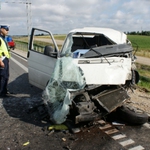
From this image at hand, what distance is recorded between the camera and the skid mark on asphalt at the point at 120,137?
3788 mm

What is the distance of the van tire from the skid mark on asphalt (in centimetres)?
37

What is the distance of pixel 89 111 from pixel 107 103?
0.41m

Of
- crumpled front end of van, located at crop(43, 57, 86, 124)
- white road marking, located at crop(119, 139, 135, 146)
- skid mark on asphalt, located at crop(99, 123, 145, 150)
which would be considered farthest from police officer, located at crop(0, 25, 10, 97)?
white road marking, located at crop(119, 139, 135, 146)

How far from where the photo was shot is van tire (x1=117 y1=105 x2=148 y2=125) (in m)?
4.56

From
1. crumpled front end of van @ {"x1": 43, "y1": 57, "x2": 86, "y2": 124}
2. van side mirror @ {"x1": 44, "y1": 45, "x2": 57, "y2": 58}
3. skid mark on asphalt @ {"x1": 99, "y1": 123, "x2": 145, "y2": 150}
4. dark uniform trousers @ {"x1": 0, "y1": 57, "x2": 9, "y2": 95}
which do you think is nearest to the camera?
skid mark on asphalt @ {"x1": 99, "y1": 123, "x2": 145, "y2": 150}

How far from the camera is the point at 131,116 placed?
4.61 m

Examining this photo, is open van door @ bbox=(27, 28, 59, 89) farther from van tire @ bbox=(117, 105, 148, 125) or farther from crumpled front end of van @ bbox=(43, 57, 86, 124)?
van tire @ bbox=(117, 105, 148, 125)

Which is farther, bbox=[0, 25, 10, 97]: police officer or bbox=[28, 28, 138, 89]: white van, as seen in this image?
bbox=[0, 25, 10, 97]: police officer

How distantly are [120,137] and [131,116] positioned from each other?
654mm

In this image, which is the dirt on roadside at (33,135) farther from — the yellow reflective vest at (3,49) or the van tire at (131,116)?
the yellow reflective vest at (3,49)

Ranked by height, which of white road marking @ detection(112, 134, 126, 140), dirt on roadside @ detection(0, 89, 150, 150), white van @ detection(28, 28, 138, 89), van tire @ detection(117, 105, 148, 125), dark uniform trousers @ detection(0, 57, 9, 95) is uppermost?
white van @ detection(28, 28, 138, 89)

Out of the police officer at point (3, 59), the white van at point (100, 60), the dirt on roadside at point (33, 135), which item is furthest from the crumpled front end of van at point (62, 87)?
the police officer at point (3, 59)

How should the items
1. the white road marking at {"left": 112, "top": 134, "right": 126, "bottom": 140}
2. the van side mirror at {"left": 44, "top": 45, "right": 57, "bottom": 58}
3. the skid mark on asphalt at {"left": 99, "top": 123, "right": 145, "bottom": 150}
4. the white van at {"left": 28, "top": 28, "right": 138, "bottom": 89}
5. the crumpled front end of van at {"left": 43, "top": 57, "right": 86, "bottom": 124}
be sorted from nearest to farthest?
the skid mark on asphalt at {"left": 99, "top": 123, "right": 145, "bottom": 150} → the white road marking at {"left": 112, "top": 134, "right": 126, "bottom": 140} → the crumpled front end of van at {"left": 43, "top": 57, "right": 86, "bottom": 124} → the white van at {"left": 28, "top": 28, "right": 138, "bottom": 89} → the van side mirror at {"left": 44, "top": 45, "right": 57, "bottom": 58}

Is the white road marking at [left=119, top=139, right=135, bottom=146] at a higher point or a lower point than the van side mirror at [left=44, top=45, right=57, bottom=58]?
lower
